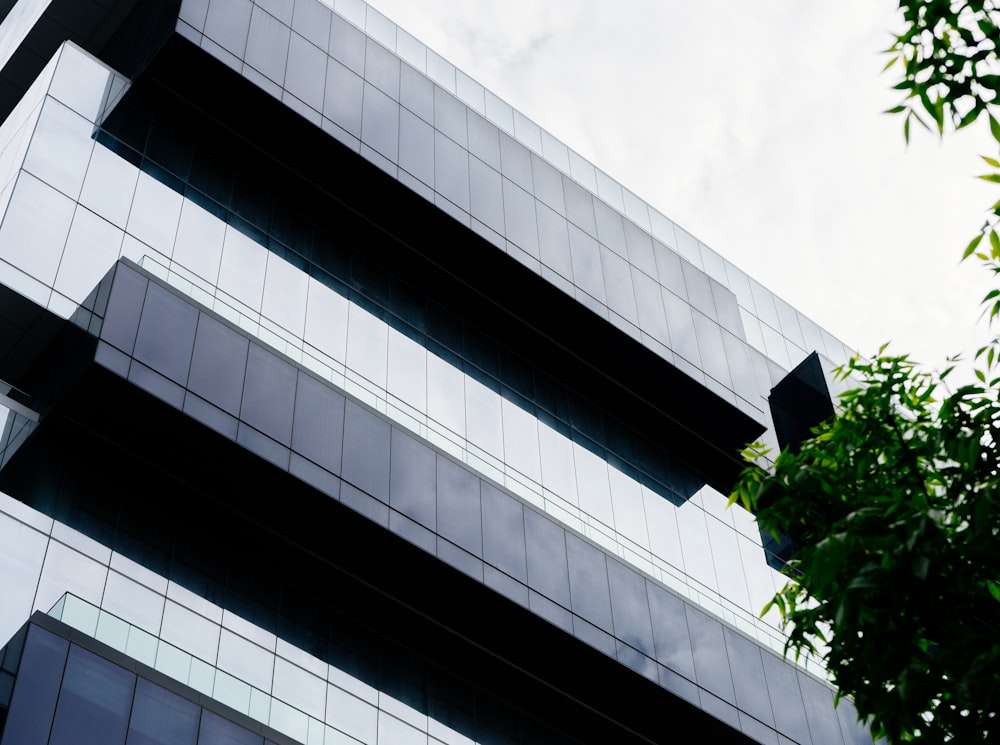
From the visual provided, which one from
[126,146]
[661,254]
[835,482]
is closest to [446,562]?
[126,146]

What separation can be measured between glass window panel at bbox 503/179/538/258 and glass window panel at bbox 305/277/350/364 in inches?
239

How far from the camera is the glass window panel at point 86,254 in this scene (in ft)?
68.3

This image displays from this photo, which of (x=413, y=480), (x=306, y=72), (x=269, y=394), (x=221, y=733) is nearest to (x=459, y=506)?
(x=413, y=480)

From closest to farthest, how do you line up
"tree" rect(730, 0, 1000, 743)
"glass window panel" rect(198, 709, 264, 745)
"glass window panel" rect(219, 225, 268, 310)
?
1. "tree" rect(730, 0, 1000, 743)
2. "glass window panel" rect(198, 709, 264, 745)
3. "glass window panel" rect(219, 225, 268, 310)

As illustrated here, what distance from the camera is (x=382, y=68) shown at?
29.6 metres

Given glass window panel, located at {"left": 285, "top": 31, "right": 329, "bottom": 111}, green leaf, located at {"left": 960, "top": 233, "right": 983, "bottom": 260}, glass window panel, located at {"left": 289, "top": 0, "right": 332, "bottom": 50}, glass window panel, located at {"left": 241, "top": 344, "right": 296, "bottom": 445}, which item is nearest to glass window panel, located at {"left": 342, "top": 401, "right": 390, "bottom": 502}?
glass window panel, located at {"left": 241, "top": 344, "right": 296, "bottom": 445}

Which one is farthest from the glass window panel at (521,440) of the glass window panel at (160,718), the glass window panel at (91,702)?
the glass window panel at (91,702)

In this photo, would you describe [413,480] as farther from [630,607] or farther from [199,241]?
[199,241]

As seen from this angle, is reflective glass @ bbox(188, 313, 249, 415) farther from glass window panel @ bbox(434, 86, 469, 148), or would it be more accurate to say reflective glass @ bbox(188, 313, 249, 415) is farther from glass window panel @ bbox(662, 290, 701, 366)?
glass window panel @ bbox(662, 290, 701, 366)

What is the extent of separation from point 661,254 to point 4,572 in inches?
894

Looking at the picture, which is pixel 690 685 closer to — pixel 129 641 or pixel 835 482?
pixel 129 641

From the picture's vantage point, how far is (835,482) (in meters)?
9.94

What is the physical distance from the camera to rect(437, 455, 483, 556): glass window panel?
23016mm

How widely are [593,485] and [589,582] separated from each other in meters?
4.00
